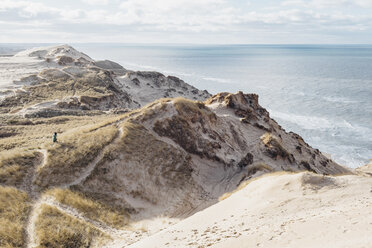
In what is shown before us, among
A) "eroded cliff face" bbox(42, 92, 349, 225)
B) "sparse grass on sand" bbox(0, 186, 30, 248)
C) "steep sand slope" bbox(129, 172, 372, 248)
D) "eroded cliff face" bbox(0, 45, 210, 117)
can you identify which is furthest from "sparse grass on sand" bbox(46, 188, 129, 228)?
"eroded cliff face" bbox(0, 45, 210, 117)

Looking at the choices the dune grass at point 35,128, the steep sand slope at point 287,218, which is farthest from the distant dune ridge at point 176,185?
the dune grass at point 35,128

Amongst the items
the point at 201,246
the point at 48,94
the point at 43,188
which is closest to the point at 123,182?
the point at 43,188

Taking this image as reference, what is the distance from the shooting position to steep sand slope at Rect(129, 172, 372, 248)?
28.4 feet

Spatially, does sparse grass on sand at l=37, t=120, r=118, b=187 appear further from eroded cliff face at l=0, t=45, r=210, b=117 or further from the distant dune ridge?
eroded cliff face at l=0, t=45, r=210, b=117

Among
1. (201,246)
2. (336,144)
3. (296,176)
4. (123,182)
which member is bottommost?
(336,144)

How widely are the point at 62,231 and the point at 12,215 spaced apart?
9.68 ft

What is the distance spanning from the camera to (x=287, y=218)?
11.1 meters

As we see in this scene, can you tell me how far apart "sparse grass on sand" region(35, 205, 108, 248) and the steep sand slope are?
2.67 meters

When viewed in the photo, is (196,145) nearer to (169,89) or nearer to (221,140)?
(221,140)

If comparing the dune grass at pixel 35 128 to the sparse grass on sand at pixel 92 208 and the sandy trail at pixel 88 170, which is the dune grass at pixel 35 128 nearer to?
the sandy trail at pixel 88 170

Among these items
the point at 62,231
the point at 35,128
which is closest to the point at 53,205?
the point at 62,231

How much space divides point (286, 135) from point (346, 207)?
22.5 m

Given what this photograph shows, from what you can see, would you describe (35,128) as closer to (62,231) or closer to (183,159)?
(183,159)

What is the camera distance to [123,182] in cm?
1880
